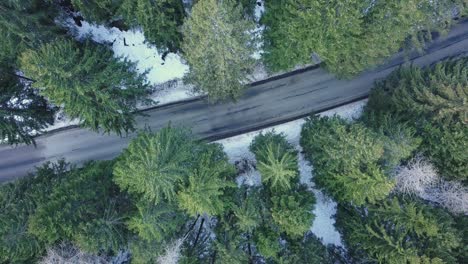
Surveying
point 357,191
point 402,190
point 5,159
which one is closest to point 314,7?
point 357,191

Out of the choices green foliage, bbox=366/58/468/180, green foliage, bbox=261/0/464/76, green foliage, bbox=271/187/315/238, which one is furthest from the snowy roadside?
green foliage, bbox=271/187/315/238

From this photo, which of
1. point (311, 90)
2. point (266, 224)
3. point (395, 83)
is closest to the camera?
point (266, 224)

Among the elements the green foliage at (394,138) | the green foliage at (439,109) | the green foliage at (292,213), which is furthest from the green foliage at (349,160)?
the green foliage at (439,109)

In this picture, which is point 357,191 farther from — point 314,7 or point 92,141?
point 92,141

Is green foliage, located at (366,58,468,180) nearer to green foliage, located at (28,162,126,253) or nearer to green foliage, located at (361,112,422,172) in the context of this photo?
green foliage, located at (361,112,422,172)

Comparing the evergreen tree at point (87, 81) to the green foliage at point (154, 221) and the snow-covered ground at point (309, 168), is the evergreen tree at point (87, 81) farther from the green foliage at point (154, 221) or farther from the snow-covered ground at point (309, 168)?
the snow-covered ground at point (309, 168)

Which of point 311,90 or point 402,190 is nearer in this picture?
point 402,190
